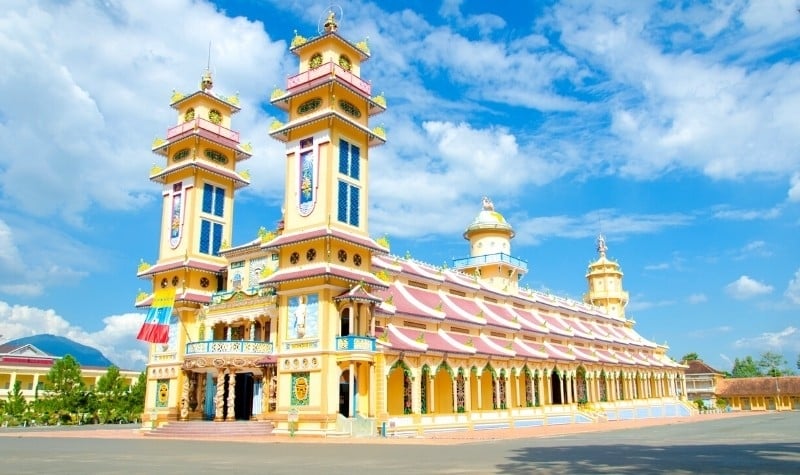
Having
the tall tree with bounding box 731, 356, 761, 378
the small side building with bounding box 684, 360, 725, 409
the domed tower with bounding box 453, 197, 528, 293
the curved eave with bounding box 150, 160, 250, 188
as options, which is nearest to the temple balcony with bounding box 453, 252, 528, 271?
the domed tower with bounding box 453, 197, 528, 293

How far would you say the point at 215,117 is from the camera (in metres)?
43.4

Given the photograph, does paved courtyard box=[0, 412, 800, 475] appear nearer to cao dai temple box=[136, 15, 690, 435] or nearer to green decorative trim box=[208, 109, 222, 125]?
cao dai temple box=[136, 15, 690, 435]

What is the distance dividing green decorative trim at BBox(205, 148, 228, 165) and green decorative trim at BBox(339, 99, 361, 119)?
37.4ft

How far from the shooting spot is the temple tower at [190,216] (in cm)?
3916

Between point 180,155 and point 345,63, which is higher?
point 345,63

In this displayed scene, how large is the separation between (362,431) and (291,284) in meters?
A: 8.14

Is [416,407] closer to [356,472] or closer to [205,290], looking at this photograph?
[205,290]

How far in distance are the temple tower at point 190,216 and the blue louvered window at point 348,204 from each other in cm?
1039

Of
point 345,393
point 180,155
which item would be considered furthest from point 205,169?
point 345,393

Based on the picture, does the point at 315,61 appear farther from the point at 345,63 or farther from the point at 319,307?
the point at 319,307

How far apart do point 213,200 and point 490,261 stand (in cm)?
2559

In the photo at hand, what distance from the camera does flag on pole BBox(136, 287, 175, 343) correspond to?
36000mm

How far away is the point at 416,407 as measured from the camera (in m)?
34.4

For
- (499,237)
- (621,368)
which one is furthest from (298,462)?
(621,368)
